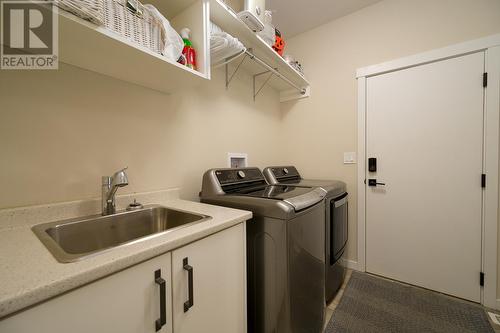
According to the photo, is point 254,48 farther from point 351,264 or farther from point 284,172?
point 351,264

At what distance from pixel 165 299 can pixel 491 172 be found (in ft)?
7.83

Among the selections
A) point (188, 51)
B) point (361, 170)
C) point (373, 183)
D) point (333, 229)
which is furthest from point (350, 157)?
point (188, 51)

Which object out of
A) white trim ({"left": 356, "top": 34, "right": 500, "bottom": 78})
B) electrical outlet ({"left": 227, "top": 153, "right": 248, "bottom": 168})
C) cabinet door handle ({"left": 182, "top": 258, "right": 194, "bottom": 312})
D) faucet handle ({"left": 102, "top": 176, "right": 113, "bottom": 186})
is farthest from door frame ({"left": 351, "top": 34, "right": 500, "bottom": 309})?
faucet handle ({"left": 102, "top": 176, "right": 113, "bottom": 186})

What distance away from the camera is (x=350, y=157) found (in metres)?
2.17

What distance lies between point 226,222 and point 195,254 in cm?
18

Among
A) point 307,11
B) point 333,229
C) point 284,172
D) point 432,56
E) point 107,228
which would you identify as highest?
point 307,11

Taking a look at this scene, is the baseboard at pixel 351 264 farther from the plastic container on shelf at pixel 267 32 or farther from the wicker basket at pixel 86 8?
the wicker basket at pixel 86 8

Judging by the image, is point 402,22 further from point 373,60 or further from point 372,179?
point 372,179

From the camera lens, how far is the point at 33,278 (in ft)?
1.48

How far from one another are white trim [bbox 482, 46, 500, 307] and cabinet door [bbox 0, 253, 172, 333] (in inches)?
92.5

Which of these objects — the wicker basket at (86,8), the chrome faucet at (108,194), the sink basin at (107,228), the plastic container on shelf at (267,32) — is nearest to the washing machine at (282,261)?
the sink basin at (107,228)

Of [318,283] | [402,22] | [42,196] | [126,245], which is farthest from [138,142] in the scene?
[402,22]

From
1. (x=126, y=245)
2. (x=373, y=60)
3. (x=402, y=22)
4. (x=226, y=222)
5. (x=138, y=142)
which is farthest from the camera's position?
(x=373, y=60)

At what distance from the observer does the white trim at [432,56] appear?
5.14ft
